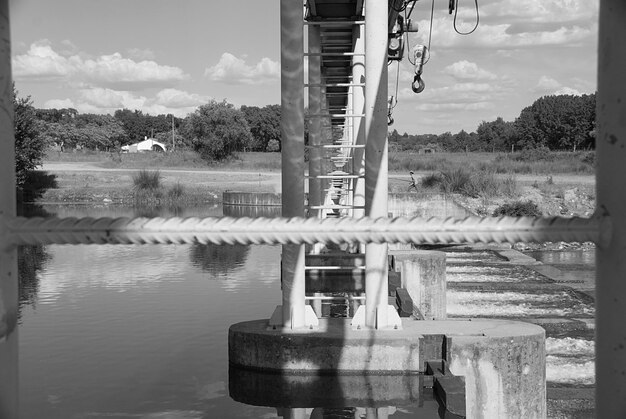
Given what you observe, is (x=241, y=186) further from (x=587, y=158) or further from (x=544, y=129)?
(x=544, y=129)

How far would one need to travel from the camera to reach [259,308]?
55.5ft

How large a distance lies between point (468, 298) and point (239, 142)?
64413 mm

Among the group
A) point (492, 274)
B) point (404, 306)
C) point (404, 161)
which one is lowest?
point (492, 274)

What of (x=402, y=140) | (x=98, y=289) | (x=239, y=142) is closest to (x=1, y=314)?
(x=98, y=289)

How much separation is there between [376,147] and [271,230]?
6665mm

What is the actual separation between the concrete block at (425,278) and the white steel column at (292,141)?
8244 mm

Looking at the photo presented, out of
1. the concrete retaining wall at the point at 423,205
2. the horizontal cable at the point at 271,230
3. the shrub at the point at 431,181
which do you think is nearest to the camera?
the horizontal cable at the point at 271,230

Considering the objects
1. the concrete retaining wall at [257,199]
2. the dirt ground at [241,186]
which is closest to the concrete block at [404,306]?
the dirt ground at [241,186]

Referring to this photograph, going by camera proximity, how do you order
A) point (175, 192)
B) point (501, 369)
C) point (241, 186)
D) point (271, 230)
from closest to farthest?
point (271, 230) → point (501, 369) → point (175, 192) → point (241, 186)

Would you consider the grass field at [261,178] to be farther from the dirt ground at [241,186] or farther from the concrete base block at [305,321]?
the concrete base block at [305,321]

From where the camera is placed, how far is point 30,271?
72.6ft

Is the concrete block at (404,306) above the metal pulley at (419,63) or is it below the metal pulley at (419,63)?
below

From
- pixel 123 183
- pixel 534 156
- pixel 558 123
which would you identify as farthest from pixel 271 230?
pixel 558 123

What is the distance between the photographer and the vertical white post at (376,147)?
812 cm
